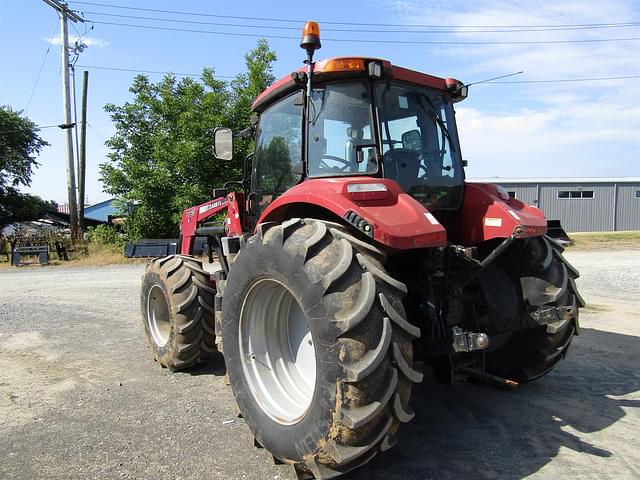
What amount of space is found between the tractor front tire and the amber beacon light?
2567 millimetres

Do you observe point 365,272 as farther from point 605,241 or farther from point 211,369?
point 605,241

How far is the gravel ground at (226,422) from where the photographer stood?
299cm

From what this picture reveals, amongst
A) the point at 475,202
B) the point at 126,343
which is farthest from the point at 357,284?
the point at 126,343

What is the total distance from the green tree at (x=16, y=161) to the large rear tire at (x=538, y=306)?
32.0 metres

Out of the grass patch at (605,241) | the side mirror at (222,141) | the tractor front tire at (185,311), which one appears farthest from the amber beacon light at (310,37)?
the grass patch at (605,241)

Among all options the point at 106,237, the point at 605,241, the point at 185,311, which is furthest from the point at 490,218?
the point at 605,241

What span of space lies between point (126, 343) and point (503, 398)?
446 cm

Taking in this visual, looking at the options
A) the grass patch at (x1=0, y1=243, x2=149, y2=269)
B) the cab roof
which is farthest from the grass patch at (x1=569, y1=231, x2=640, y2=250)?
the cab roof

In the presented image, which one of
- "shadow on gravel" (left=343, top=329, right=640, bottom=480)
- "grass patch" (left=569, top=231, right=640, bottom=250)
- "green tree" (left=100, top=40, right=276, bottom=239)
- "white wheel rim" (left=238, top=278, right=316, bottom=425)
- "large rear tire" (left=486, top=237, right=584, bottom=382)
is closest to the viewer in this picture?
"shadow on gravel" (left=343, top=329, right=640, bottom=480)

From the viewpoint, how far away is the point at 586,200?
29.8 m

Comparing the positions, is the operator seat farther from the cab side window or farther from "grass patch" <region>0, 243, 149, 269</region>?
"grass patch" <region>0, 243, 149, 269</region>

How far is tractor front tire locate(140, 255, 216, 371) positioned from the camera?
475 cm

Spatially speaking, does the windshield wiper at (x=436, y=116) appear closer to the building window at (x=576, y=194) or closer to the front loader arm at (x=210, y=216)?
the front loader arm at (x=210, y=216)

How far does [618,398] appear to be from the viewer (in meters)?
3.97
